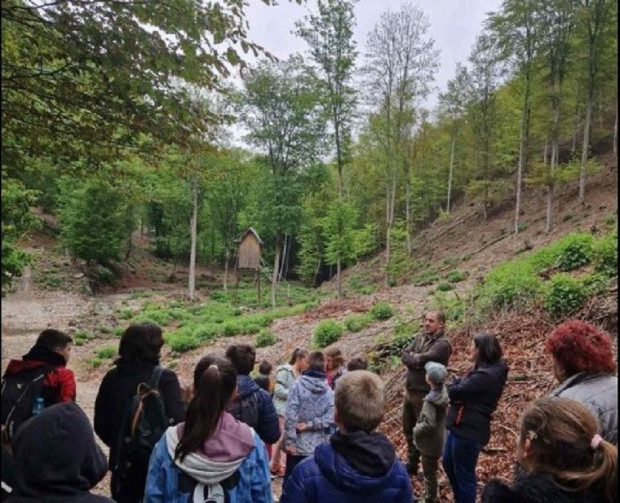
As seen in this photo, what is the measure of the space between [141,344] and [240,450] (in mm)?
1106

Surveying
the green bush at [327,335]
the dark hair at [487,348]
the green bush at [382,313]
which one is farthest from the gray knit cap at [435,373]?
the green bush at [382,313]

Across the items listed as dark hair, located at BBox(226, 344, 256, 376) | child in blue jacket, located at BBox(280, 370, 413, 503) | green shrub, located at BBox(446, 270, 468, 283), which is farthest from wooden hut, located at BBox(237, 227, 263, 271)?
child in blue jacket, located at BBox(280, 370, 413, 503)

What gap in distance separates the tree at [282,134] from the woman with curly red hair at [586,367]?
25.4m

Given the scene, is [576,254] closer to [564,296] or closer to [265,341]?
[564,296]

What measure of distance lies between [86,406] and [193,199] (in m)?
24.3

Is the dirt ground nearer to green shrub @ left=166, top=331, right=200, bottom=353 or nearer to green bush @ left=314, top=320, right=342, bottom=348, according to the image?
green shrub @ left=166, top=331, right=200, bottom=353

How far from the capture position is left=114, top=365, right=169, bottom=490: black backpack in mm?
2820

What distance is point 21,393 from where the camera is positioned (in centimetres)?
282

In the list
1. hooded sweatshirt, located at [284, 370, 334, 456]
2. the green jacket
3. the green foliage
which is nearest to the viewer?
hooded sweatshirt, located at [284, 370, 334, 456]

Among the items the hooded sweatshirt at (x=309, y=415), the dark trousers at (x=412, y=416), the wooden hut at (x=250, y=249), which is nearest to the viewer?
the hooded sweatshirt at (x=309, y=415)

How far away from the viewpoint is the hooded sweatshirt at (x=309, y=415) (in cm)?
441

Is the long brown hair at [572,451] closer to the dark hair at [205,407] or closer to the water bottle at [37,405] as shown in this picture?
the dark hair at [205,407]

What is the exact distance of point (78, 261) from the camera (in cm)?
3262

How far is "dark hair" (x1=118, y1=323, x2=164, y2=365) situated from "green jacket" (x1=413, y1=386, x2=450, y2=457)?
2.77m
